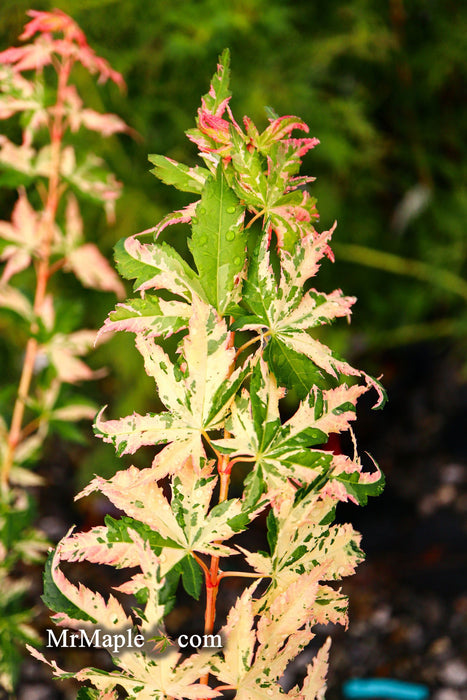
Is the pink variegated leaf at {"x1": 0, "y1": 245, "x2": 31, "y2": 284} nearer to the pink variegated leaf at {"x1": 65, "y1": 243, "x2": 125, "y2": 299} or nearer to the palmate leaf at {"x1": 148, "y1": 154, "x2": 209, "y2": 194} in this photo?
the pink variegated leaf at {"x1": 65, "y1": 243, "x2": 125, "y2": 299}

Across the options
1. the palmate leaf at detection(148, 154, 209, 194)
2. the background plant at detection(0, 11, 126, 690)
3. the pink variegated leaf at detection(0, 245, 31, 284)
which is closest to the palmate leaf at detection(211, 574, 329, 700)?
the palmate leaf at detection(148, 154, 209, 194)

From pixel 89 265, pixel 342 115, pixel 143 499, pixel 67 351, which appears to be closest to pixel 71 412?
pixel 67 351

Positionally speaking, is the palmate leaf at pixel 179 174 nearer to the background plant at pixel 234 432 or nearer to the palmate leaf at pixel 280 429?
the background plant at pixel 234 432

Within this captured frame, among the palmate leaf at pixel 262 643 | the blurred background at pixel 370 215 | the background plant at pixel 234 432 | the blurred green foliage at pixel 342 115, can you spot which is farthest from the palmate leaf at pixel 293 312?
the blurred green foliage at pixel 342 115

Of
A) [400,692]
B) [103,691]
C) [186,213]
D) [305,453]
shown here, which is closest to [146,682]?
[103,691]

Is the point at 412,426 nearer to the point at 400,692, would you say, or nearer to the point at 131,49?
the point at 400,692

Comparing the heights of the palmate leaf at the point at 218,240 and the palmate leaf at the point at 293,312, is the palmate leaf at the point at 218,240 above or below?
above
